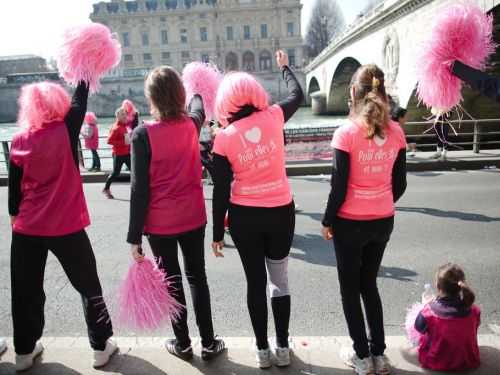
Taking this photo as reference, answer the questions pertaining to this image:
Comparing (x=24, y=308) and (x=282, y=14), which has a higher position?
(x=282, y=14)

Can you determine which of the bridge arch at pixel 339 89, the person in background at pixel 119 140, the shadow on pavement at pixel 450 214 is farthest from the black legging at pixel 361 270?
the bridge arch at pixel 339 89

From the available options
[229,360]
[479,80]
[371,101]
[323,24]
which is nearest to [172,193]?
[229,360]

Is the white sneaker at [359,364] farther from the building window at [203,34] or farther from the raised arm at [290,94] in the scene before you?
the building window at [203,34]

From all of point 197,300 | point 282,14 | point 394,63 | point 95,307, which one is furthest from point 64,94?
point 282,14

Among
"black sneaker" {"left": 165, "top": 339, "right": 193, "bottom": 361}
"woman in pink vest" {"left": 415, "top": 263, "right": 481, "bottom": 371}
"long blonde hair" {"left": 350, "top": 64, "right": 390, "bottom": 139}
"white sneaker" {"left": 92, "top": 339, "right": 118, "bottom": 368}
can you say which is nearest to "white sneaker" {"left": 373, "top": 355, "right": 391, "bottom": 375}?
"woman in pink vest" {"left": 415, "top": 263, "right": 481, "bottom": 371}

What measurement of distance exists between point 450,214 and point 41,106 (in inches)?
225

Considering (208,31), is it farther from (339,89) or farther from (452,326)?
(452,326)

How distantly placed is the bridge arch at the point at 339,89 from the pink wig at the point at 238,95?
3614 centimetres

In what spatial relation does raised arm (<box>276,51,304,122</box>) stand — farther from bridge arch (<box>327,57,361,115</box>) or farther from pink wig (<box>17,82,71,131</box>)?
bridge arch (<box>327,57,361,115</box>)

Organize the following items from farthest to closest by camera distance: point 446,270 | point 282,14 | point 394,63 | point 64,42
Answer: point 282,14 < point 394,63 < point 64,42 < point 446,270

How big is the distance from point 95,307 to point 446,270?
2.08 m

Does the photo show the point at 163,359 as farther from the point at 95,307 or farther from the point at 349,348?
the point at 349,348

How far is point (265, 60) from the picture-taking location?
90.2 meters

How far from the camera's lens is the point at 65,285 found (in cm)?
426
